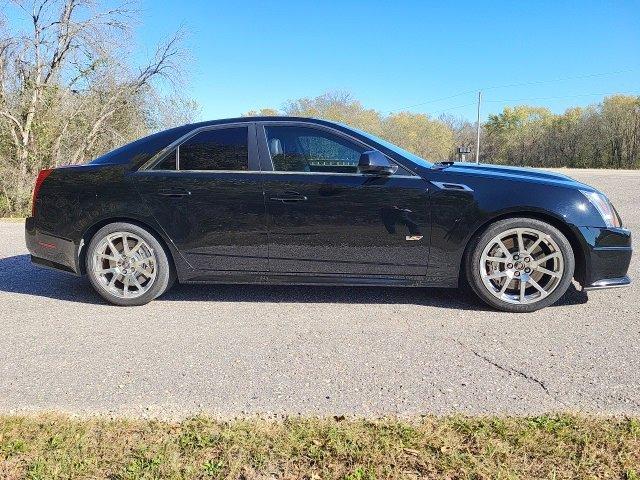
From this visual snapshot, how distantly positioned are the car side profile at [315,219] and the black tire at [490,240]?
0.4 inches

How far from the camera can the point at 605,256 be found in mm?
3941

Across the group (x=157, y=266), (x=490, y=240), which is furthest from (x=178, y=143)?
(x=490, y=240)

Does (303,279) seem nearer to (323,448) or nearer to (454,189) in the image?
(454,189)

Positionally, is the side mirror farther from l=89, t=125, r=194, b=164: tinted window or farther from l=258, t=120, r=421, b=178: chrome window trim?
l=89, t=125, r=194, b=164: tinted window

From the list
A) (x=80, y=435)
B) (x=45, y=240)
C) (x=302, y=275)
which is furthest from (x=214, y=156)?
(x=80, y=435)

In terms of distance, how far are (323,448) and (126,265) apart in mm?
2836

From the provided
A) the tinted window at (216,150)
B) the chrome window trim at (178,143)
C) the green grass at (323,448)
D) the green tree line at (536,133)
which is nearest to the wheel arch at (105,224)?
the chrome window trim at (178,143)

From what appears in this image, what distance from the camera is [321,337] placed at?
3531 mm

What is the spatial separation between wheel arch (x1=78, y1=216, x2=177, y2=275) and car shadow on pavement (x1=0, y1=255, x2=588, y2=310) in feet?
1.24

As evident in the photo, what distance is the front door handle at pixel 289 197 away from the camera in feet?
13.3

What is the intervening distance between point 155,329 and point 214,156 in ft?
5.02

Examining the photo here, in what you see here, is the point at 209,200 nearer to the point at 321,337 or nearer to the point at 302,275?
the point at 302,275

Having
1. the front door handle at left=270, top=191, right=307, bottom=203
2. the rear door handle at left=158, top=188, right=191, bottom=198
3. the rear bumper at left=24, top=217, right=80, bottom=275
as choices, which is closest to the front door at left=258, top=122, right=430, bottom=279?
the front door handle at left=270, top=191, right=307, bottom=203

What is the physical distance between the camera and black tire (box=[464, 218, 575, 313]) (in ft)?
13.0
